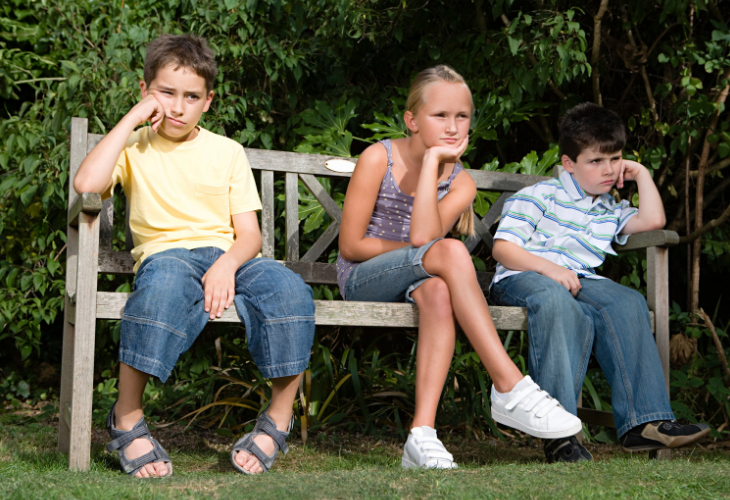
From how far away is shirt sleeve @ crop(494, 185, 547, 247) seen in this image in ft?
9.01

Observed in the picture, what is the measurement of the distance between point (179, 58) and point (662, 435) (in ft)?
6.31

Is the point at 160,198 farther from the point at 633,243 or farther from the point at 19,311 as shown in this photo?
the point at 633,243

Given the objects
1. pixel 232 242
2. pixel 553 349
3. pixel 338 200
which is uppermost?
pixel 338 200

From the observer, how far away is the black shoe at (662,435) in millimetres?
2236

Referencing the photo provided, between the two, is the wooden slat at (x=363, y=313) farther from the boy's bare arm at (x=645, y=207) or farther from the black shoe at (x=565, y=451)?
the boy's bare arm at (x=645, y=207)

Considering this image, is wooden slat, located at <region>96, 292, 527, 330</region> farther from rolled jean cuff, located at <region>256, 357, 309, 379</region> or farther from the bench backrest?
the bench backrest

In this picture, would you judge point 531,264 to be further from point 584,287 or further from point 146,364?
point 146,364

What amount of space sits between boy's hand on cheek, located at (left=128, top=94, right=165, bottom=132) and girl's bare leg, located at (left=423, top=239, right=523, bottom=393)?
994 mm

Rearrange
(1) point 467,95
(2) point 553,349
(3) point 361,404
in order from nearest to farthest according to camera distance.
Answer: (2) point 553,349 < (1) point 467,95 < (3) point 361,404

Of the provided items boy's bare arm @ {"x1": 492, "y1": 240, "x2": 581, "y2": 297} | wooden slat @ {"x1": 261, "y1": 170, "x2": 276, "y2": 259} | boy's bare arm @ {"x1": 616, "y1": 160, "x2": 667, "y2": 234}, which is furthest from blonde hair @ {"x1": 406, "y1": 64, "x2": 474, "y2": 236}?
boy's bare arm @ {"x1": 616, "y1": 160, "x2": 667, "y2": 234}

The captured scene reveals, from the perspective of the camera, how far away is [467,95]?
262 centimetres

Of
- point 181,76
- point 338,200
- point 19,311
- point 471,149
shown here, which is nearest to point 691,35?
point 471,149

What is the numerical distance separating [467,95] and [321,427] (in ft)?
4.73

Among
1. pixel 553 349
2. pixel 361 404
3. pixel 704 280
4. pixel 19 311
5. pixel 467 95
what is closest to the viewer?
pixel 553 349
